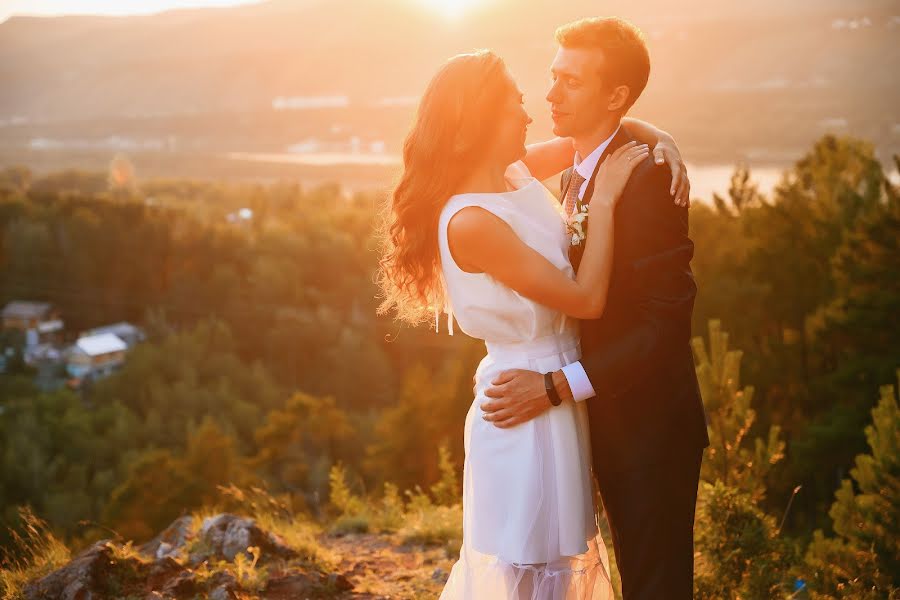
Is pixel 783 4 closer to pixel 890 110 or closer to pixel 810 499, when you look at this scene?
pixel 890 110

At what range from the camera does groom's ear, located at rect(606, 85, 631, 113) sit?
275 cm

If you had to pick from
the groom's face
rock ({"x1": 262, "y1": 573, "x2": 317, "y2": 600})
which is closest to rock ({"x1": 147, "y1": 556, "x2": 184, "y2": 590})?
rock ({"x1": 262, "y1": 573, "x2": 317, "y2": 600})

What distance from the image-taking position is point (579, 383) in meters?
2.58

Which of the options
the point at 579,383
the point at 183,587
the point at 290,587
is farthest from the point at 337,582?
the point at 579,383

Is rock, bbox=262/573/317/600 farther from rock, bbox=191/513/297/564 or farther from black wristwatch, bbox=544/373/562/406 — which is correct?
black wristwatch, bbox=544/373/562/406

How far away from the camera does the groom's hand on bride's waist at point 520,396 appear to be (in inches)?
103

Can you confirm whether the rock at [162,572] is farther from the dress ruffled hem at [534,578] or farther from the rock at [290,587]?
the dress ruffled hem at [534,578]

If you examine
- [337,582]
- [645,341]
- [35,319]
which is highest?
[645,341]

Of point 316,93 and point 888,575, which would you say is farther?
point 316,93

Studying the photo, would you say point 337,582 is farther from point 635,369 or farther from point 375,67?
point 375,67

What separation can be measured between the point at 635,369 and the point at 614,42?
3.35ft

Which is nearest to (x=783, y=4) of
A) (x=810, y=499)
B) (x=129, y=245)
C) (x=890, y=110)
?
(x=890, y=110)

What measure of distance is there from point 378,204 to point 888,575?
276 cm

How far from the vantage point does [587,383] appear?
8.44 ft
